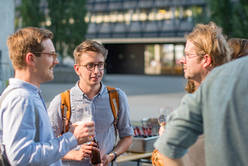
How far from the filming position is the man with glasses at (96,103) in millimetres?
3217

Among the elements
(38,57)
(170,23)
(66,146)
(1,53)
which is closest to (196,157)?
(66,146)

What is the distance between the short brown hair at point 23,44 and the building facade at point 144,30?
43.9 meters

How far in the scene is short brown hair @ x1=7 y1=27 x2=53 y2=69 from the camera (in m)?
2.34

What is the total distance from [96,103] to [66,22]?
99.3ft

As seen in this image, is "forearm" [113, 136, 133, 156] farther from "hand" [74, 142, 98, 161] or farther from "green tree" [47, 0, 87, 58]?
"green tree" [47, 0, 87, 58]

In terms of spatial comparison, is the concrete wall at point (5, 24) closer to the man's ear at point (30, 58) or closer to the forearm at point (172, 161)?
the man's ear at point (30, 58)

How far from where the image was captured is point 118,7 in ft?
166

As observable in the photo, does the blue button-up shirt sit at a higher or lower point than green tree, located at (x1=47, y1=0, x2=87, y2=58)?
lower

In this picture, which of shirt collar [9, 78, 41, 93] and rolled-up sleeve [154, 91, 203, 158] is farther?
shirt collar [9, 78, 41, 93]

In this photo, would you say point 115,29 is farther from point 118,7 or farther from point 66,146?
point 66,146

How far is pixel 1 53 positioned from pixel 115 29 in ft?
95.9

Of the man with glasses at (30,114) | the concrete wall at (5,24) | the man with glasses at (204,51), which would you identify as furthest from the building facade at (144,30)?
the man with glasses at (30,114)

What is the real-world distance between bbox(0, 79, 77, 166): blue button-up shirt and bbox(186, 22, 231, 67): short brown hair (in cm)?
99

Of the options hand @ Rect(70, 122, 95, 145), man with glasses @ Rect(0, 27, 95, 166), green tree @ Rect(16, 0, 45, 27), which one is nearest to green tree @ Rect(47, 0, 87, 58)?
green tree @ Rect(16, 0, 45, 27)
